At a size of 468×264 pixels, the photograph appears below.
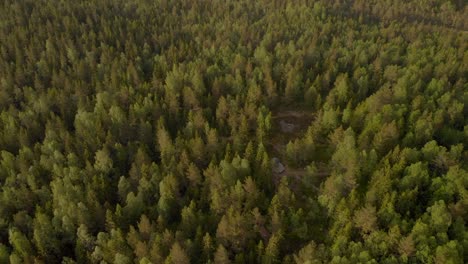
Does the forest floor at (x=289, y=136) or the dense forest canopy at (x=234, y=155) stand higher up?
the dense forest canopy at (x=234, y=155)

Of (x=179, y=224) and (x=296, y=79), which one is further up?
(x=296, y=79)

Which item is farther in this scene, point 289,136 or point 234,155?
point 289,136

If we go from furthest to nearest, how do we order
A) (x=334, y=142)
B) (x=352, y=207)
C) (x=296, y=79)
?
1. (x=296, y=79)
2. (x=334, y=142)
3. (x=352, y=207)

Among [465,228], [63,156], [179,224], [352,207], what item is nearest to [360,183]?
[352,207]

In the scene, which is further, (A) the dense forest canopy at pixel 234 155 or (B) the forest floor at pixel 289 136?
(B) the forest floor at pixel 289 136

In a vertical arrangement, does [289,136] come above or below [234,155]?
below

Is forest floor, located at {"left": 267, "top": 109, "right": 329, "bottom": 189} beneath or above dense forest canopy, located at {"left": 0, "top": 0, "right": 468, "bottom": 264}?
beneath

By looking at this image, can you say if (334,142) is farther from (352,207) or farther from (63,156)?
(63,156)

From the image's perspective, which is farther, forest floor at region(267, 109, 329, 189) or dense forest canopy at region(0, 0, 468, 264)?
forest floor at region(267, 109, 329, 189)
